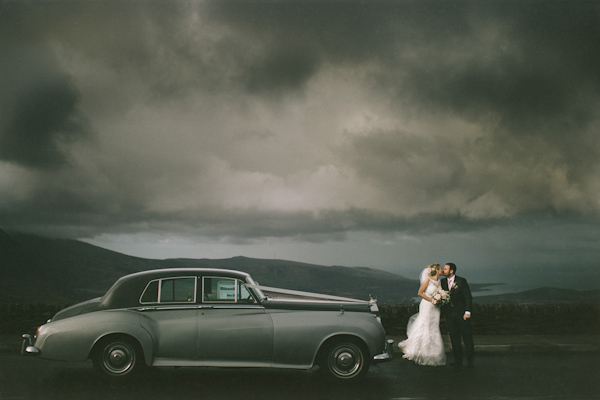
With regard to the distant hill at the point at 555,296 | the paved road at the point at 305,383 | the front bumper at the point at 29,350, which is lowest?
the distant hill at the point at 555,296

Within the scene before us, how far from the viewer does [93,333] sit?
687 cm

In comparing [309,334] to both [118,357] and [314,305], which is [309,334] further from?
[118,357]

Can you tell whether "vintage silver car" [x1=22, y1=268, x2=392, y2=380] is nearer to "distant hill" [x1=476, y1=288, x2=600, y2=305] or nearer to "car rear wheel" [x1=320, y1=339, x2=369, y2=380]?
"car rear wheel" [x1=320, y1=339, x2=369, y2=380]

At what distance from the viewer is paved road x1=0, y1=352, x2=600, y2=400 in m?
6.34

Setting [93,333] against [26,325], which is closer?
[93,333]

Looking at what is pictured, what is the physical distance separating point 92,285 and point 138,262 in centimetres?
1076

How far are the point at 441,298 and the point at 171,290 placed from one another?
15.3 feet

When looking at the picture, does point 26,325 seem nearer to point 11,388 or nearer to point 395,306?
point 11,388

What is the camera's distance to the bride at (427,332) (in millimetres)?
8773

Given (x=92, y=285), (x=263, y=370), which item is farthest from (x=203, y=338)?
(x=92, y=285)

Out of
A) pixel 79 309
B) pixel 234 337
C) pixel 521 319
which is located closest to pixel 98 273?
pixel 521 319

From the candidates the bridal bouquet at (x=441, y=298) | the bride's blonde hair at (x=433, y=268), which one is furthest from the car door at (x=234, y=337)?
the bride's blonde hair at (x=433, y=268)

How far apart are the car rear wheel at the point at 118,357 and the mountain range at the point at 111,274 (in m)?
59.2

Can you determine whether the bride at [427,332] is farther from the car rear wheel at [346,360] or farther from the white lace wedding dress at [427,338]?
the car rear wheel at [346,360]
